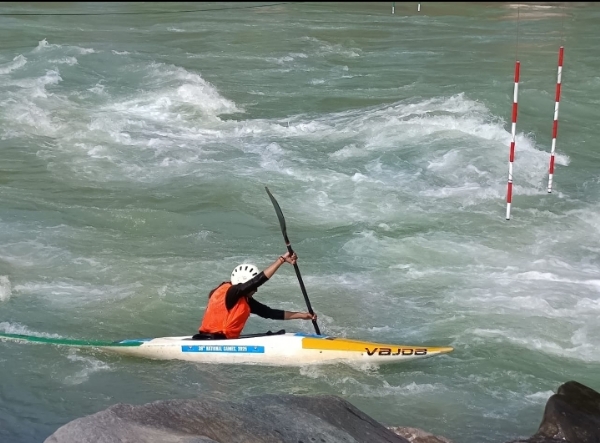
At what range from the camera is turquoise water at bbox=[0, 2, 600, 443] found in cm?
656

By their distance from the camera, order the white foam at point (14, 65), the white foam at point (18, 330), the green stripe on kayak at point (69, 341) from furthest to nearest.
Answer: the white foam at point (14, 65)
the white foam at point (18, 330)
the green stripe on kayak at point (69, 341)

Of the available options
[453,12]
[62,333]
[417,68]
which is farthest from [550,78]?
[62,333]

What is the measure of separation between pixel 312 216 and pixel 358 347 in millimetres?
3443

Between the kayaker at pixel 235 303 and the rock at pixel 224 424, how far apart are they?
1701mm

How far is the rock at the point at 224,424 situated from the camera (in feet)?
13.3

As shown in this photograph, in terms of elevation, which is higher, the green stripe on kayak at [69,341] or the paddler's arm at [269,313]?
the paddler's arm at [269,313]

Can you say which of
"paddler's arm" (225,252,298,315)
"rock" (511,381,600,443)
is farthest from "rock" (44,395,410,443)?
"paddler's arm" (225,252,298,315)

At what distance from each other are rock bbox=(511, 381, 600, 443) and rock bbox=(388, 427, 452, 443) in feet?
1.49

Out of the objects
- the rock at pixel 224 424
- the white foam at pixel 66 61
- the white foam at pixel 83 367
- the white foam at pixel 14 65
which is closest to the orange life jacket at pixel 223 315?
the white foam at pixel 83 367

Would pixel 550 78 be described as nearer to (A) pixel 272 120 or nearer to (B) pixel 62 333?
(A) pixel 272 120

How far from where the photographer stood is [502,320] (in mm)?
7465

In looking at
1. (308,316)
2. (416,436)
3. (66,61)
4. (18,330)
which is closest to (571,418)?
(416,436)

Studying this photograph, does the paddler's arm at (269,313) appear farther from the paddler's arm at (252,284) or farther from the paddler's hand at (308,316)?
the paddler's arm at (252,284)

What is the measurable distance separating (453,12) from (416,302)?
56.3ft
